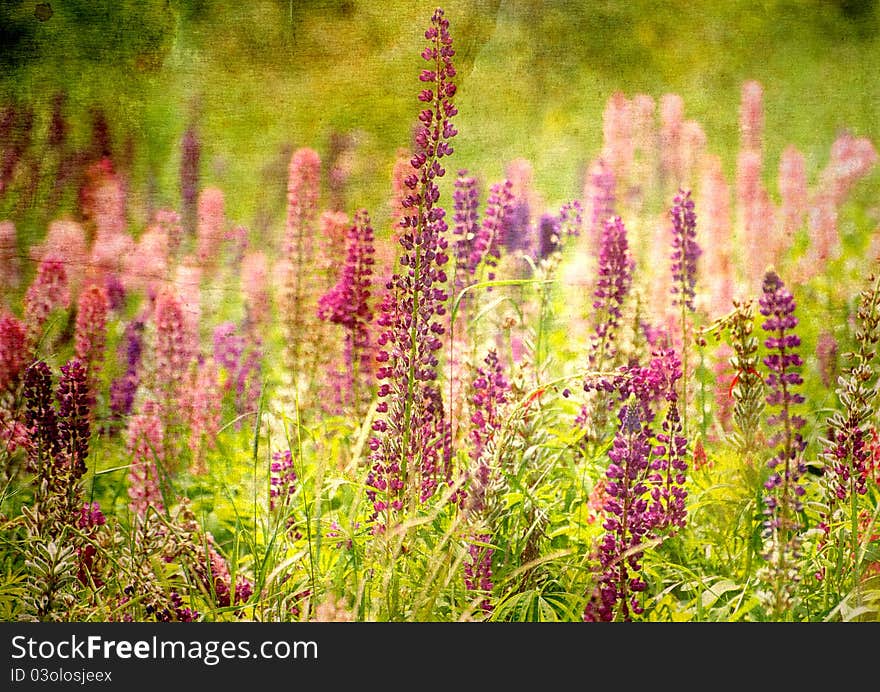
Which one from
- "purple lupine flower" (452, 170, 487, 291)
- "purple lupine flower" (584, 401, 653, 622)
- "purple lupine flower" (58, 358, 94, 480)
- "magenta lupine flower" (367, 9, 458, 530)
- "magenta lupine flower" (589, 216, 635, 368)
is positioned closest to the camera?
"purple lupine flower" (584, 401, 653, 622)

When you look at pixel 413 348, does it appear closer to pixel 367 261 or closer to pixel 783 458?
pixel 367 261

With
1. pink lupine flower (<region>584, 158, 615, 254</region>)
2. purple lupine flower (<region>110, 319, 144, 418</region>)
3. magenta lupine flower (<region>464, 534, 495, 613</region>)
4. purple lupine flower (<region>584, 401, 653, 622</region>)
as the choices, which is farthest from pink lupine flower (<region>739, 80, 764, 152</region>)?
purple lupine flower (<region>110, 319, 144, 418</region>)

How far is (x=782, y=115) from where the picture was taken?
253 cm

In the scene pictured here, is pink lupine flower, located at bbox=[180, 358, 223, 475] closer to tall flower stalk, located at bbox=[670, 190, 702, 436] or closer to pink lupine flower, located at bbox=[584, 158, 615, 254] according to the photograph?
pink lupine flower, located at bbox=[584, 158, 615, 254]

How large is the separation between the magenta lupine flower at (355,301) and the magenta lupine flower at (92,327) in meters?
0.57

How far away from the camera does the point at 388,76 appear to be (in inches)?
99.3

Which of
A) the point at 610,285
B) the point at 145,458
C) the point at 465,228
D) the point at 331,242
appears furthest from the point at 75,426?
the point at 610,285

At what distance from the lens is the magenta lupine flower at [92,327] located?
2545 mm

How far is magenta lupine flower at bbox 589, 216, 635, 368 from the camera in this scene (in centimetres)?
235

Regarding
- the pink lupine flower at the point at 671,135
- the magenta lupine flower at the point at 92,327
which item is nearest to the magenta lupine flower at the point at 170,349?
the magenta lupine flower at the point at 92,327

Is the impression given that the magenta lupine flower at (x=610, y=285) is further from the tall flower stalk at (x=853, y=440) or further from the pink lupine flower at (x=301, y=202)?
the pink lupine flower at (x=301, y=202)

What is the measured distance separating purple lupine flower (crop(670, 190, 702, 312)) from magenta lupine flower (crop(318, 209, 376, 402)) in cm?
76

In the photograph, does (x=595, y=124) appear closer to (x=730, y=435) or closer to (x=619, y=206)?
(x=619, y=206)

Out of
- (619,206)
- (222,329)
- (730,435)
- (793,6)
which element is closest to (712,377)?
(730,435)
